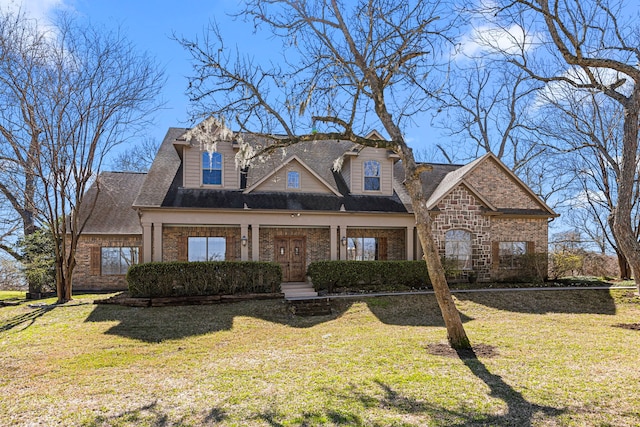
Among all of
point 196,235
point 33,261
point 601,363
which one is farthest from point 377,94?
point 33,261

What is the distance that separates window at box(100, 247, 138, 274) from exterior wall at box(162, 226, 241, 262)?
302 cm

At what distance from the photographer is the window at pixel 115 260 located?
704 inches

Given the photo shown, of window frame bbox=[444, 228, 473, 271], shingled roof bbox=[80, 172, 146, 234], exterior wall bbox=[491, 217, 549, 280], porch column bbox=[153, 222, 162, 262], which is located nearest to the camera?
porch column bbox=[153, 222, 162, 262]

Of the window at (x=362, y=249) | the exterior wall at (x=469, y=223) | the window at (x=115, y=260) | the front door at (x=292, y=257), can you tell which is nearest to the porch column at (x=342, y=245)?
the window at (x=362, y=249)

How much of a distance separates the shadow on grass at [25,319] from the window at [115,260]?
16.2 ft

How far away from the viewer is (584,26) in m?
9.11

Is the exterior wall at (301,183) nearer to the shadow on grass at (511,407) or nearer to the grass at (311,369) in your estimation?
the grass at (311,369)

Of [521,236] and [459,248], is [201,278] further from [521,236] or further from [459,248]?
[521,236]

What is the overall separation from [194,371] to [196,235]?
10.2 metres

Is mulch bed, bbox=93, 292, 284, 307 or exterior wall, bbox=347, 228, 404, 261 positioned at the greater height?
exterior wall, bbox=347, 228, 404, 261

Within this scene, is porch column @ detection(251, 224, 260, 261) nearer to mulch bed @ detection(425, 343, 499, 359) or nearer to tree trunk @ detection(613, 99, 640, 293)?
mulch bed @ detection(425, 343, 499, 359)

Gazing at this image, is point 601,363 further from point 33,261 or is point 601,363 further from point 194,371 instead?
point 33,261

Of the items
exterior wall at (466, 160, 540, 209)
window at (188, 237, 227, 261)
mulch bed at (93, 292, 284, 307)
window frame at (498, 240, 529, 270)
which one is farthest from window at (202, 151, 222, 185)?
window frame at (498, 240, 529, 270)

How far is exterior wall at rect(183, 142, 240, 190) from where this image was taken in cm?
1619
